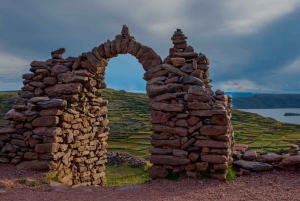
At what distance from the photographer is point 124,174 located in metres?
15.3

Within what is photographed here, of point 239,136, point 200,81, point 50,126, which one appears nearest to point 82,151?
point 50,126

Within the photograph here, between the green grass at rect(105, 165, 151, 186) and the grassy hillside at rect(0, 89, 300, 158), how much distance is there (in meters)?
4.16

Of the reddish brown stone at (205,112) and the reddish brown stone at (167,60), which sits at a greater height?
the reddish brown stone at (167,60)

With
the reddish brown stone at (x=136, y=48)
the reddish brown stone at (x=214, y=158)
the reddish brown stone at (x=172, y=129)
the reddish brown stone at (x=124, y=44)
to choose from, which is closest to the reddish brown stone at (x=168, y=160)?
the reddish brown stone at (x=214, y=158)

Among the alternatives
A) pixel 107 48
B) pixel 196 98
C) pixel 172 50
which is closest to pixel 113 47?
pixel 107 48

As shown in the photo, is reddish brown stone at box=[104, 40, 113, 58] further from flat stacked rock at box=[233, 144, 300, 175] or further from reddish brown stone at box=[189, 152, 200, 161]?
flat stacked rock at box=[233, 144, 300, 175]

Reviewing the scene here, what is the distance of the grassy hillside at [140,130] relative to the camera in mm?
23922

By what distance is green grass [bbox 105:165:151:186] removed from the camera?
13.2 metres

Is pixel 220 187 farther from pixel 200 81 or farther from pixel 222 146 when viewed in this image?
pixel 200 81

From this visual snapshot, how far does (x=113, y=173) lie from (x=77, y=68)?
7029 mm

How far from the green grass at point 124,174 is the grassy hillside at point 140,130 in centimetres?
416

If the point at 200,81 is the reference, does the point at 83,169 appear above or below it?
below

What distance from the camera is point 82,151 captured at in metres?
10.6

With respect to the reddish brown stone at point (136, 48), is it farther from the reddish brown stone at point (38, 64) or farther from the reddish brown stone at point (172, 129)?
the reddish brown stone at point (38, 64)
